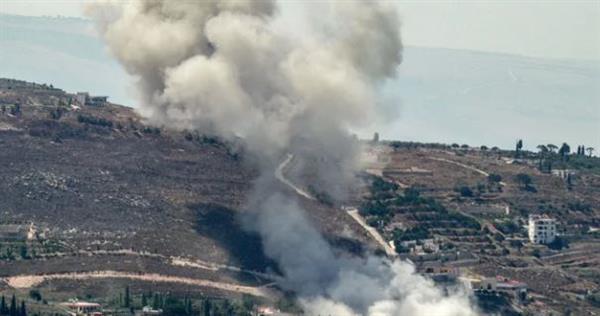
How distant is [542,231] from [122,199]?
132 feet

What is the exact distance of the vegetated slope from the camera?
16912 centimetres

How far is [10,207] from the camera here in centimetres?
17538

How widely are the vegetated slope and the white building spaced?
17.6 meters

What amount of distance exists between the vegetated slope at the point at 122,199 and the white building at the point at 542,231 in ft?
57.9

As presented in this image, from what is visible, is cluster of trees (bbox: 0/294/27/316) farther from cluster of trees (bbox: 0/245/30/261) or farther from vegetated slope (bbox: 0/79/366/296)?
cluster of trees (bbox: 0/245/30/261)

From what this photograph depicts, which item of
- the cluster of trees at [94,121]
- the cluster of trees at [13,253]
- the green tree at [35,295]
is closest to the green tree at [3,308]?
the green tree at [35,295]

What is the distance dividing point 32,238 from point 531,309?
4123cm

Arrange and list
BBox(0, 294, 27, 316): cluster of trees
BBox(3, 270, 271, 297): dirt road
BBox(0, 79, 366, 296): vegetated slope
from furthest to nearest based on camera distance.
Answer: BBox(0, 79, 366, 296): vegetated slope → BBox(3, 270, 271, 297): dirt road → BBox(0, 294, 27, 316): cluster of trees

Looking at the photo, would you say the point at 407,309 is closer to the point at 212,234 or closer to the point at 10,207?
the point at 212,234

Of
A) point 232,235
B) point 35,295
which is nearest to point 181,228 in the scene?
point 232,235

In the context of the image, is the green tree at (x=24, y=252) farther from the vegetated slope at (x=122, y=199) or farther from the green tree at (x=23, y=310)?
the green tree at (x=23, y=310)

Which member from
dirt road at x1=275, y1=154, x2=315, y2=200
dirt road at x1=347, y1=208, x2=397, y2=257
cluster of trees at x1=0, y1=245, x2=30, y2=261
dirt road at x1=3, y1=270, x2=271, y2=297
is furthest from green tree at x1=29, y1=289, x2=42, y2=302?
dirt road at x1=275, y1=154, x2=315, y2=200

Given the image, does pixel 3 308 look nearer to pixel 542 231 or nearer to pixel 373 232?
pixel 373 232

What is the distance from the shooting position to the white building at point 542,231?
194 metres
